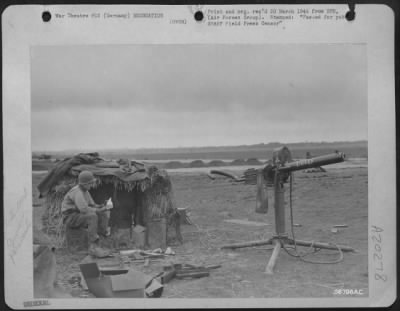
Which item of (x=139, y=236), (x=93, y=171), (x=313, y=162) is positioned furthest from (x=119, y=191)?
(x=313, y=162)

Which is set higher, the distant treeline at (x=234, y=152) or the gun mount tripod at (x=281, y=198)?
the distant treeline at (x=234, y=152)

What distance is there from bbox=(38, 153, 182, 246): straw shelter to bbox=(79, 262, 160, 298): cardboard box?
26cm

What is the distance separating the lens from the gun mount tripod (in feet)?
11.8

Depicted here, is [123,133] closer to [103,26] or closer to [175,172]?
[175,172]

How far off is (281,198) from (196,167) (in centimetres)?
56

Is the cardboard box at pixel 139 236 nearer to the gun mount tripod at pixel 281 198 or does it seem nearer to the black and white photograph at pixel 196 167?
the black and white photograph at pixel 196 167

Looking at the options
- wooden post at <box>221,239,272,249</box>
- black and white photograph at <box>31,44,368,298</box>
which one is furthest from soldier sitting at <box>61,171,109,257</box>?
wooden post at <box>221,239,272,249</box>

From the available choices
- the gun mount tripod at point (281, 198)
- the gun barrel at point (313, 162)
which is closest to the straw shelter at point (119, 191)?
the gun mount tripod at point (281, 198)

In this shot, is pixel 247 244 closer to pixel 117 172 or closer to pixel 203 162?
pixel 203 162

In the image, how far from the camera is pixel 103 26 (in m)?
3.56

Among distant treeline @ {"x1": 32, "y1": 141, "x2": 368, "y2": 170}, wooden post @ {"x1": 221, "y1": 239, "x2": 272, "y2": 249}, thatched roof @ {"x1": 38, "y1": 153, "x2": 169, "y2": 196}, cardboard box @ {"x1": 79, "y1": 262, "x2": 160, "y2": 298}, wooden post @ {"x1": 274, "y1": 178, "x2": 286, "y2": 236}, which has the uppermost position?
distant treeline @ {"x1": 32, "y1": 141, "x2": 368, "y2": 170}

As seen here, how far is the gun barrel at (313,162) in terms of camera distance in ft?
11.6

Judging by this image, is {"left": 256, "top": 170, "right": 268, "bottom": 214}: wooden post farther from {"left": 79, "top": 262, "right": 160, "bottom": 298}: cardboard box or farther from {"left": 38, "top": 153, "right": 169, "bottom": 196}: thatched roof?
{"left": 79, "top": 262, "right": 160, "bottom": 298}: cardboard box

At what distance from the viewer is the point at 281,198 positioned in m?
3.64
